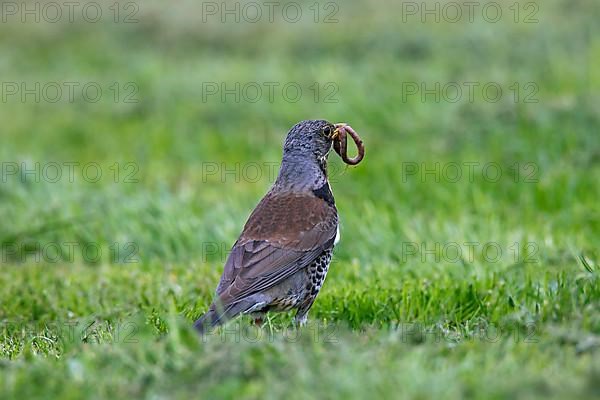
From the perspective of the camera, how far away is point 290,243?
6.47 metres

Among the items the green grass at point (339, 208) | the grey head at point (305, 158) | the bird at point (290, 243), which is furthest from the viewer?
the grey head at point (305, 158)

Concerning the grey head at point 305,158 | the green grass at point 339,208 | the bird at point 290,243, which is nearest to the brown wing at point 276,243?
the bird at point 290,243

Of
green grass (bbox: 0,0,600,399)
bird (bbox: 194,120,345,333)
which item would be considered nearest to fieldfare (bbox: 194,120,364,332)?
bird (bbox: 194,120,345,333)

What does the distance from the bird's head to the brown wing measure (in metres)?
0.28

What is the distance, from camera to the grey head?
22.6 ft

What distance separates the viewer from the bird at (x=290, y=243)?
619cm

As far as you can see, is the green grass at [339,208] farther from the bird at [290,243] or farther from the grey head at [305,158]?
the grey head at [305,158]

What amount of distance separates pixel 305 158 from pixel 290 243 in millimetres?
693

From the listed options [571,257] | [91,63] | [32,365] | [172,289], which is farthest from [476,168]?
[91,63]

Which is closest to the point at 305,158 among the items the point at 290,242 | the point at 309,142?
the point at 309,142

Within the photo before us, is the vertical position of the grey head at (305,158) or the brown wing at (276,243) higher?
the grey head at (305,158)

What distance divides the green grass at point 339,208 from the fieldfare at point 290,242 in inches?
8.9

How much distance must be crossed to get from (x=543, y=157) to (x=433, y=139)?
1316 mm

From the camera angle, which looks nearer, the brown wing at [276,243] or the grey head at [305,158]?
the brown wing at [276,243]
